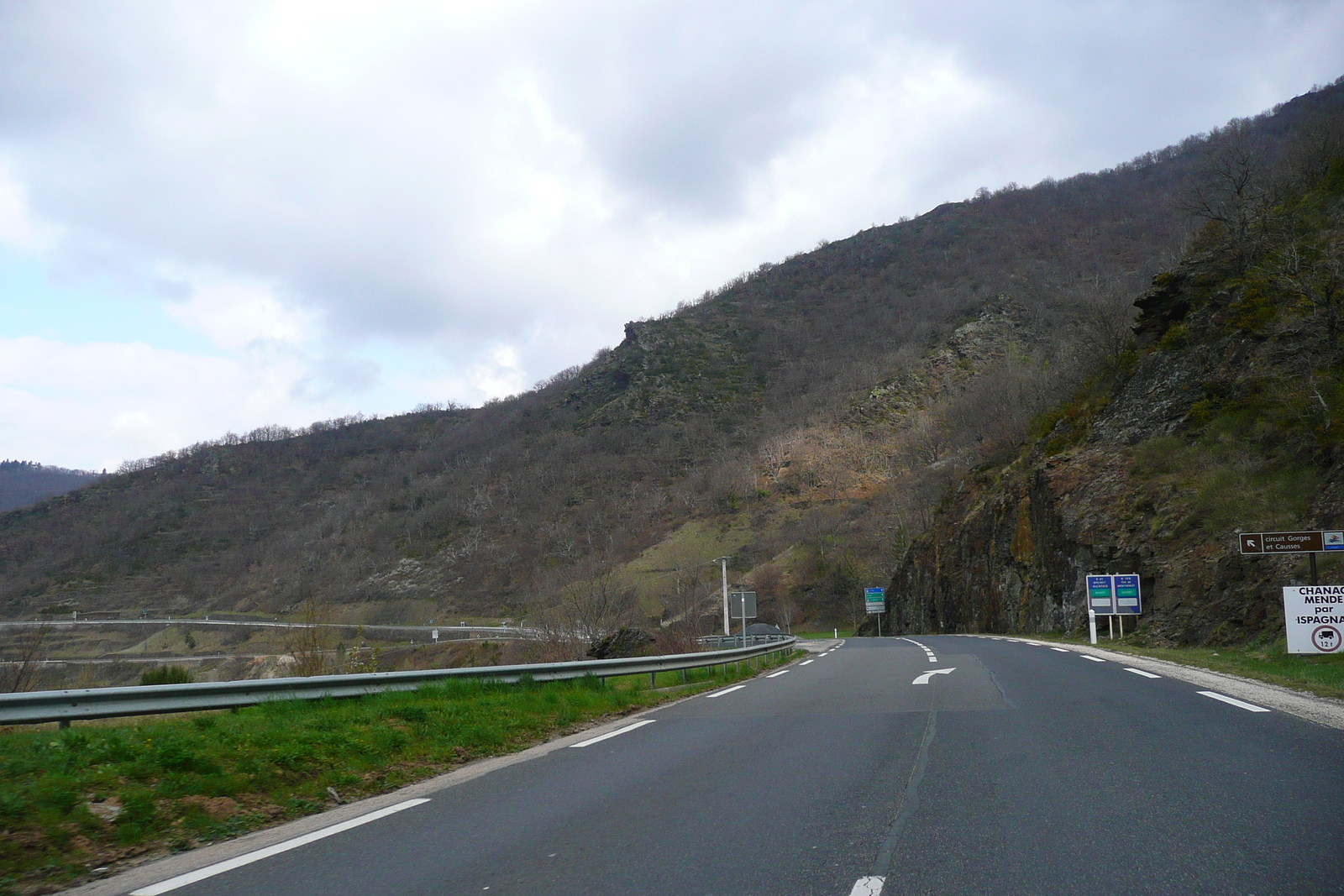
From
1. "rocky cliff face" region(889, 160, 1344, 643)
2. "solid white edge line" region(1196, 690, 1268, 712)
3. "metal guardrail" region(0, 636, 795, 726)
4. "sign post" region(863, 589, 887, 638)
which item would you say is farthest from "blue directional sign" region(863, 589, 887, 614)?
"solid white edge line" region(1196, 690, 1268, 712)

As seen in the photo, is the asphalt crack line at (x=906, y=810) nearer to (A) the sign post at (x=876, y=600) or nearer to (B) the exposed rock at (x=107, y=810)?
(B) the exposed rock at (x=107, y=810)

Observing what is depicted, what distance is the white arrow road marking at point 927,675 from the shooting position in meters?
14.0

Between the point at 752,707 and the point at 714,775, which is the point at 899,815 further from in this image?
the point at 752,707

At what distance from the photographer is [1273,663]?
15859 millimetres

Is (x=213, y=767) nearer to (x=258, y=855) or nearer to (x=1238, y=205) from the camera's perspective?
(x=258, y=855)

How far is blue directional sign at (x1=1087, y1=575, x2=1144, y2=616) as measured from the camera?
27.5m

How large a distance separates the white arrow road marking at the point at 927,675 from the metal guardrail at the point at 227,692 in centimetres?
503

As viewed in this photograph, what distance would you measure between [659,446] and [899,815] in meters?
159

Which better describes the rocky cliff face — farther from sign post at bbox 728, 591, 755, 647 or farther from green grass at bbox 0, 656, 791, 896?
green grass at bbox 0, 656, 791, 896

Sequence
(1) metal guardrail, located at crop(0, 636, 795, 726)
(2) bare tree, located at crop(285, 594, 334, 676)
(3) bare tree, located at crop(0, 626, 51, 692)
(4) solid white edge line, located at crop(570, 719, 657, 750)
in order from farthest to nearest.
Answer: (2) bare tree, located at crop(285, 594, 334, 676) < (3) bare tree, located at crop(0, 626, 51, 692) < (4) solid white edge line, located at crop(570, 719, 657, 750) < (1) metal guardrail, located at crop(0, 636, 795, 726)

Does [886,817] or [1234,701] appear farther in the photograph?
[1234,701]

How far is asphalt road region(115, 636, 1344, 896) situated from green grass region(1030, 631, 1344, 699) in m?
4.39

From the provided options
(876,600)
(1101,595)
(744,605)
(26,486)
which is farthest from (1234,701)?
(26,486)

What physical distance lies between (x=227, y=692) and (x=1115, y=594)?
89.3 ft
